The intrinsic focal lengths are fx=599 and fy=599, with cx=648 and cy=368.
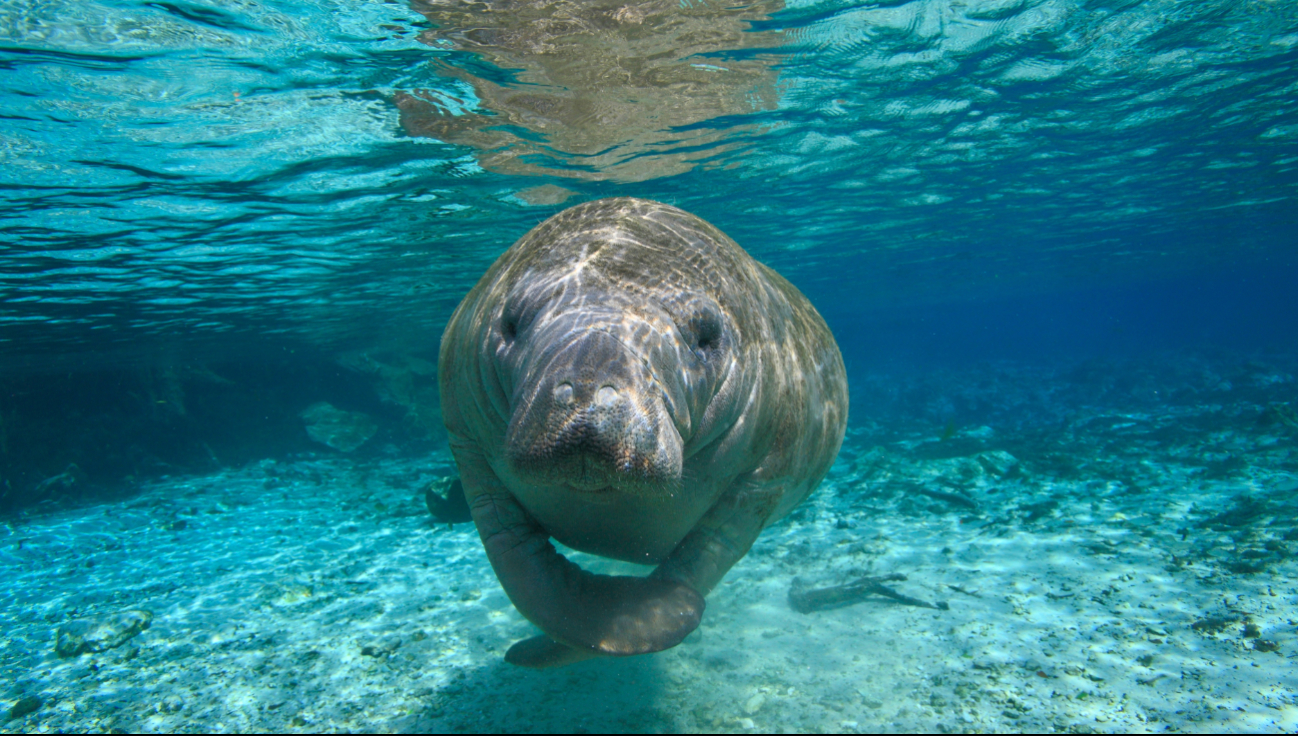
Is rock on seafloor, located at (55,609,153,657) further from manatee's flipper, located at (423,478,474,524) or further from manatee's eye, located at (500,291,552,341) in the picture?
manatee's eye, located at (500,291,552,341)

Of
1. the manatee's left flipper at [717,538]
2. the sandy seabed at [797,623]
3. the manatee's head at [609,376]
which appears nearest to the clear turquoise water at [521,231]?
the sandy seabed at [797,623]

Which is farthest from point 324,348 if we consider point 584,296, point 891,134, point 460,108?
point 584,296

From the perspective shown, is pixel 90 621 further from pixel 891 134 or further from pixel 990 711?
pixel 891 134

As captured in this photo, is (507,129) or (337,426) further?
(337,426)

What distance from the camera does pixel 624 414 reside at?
1.85 m

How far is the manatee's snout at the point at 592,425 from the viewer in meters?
1.82

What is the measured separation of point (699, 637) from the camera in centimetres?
548

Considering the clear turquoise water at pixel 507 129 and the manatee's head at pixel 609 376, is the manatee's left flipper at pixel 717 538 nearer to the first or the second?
the manatee's head at pixel 609 376

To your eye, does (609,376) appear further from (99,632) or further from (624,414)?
(99,632)

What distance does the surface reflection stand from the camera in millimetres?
6781

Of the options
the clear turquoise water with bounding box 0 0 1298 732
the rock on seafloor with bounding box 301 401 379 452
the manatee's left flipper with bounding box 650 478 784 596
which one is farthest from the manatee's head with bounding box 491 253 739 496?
the rock on seafloor with bounding box 301 401 379 452

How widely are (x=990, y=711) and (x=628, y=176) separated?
11.2 metres

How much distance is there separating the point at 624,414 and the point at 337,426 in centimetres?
2186

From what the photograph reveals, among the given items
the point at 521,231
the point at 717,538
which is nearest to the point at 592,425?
the point at 717,538
